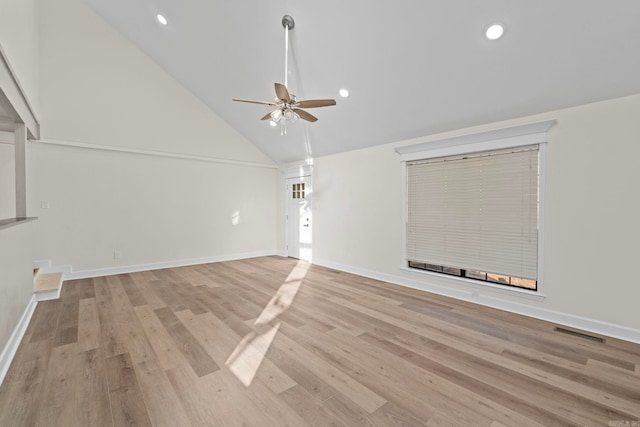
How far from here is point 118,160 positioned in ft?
17.0

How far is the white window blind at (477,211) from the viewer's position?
338 centimetres

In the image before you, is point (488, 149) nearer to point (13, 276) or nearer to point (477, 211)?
point (477, 211)

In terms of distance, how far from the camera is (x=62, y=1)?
15.3 ft

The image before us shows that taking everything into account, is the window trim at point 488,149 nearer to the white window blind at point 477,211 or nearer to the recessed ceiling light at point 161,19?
the white window blind at point 477,211

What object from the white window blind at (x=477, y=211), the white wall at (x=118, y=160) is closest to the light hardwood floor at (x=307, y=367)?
the white window blind at (x=477, y=211)

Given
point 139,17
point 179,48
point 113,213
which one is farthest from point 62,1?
point 113,213

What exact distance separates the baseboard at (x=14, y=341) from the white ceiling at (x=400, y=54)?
4.31 m

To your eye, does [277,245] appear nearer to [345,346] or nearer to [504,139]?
[345,346]

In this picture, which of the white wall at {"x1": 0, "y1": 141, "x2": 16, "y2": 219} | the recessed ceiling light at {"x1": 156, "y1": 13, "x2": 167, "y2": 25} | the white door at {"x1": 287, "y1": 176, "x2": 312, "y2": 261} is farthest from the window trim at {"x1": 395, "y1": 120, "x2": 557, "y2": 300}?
the white wall at {"x1": 0, "y1": 141, "x2": 16, "y2": 219}

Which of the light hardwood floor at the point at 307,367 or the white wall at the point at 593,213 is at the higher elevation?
the white wall at the point at 593,213

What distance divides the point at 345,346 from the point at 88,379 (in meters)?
2.06

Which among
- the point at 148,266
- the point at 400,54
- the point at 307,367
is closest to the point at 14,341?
the point at 307,367

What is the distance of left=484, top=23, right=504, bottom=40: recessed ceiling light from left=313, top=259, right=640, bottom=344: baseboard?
9.97 feet

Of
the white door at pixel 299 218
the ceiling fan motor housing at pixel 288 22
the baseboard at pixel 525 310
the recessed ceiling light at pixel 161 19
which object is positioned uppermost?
the recessed ceiling light at pixel 161 19
